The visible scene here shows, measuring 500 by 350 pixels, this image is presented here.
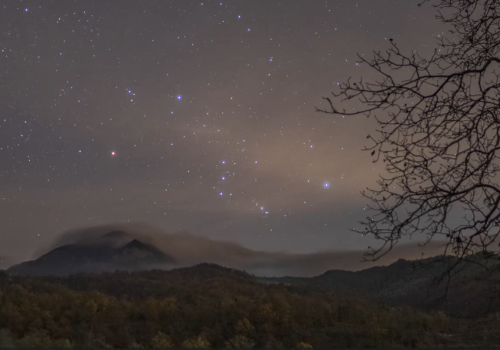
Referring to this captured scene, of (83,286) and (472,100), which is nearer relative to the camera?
(472,100)

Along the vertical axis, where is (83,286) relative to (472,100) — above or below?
below

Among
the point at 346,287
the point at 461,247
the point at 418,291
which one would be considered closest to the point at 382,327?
the point at 461,247

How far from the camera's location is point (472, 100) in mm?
5863

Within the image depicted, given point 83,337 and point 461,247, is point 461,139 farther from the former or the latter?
point 83,337

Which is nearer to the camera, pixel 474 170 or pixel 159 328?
pixel 474 170

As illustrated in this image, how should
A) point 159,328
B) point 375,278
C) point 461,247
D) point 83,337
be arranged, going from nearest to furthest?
point 461,247
point 83,337
point 159,328
point 375,278

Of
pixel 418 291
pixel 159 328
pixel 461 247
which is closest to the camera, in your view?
pixel 461 247

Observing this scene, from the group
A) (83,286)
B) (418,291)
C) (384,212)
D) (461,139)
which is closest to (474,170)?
(461,139)

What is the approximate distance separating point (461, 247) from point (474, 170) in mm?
1037

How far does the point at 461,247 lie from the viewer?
5.56 m

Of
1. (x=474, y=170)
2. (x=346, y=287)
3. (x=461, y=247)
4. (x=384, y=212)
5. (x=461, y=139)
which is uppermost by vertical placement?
(x=461, y=139)

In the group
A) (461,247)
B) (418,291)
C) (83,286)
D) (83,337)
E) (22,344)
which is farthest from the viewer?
(418,291)

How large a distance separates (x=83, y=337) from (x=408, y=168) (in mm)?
35013

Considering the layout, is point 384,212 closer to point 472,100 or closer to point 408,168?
point 408,168
